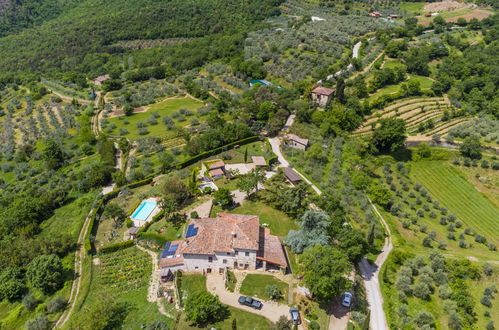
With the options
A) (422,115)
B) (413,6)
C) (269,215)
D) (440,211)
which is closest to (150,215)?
(269,215)

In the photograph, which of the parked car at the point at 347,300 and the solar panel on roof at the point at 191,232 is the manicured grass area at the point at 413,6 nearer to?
the parked car at the point at 347,300

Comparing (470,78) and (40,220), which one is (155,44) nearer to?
(40,220)

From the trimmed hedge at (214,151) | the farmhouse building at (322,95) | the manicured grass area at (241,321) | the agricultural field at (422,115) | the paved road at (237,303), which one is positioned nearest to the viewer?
the manicured grass area at (241,321)

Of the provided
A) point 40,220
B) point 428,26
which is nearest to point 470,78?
point 428,26

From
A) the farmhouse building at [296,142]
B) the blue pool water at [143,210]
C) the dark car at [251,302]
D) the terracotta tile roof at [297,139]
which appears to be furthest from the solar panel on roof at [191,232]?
the terracotta tile roof at [297,139]

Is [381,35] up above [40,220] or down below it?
above

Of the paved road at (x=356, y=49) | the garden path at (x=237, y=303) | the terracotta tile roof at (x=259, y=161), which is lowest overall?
the terracotta tile roof at (x=259, y=161)
